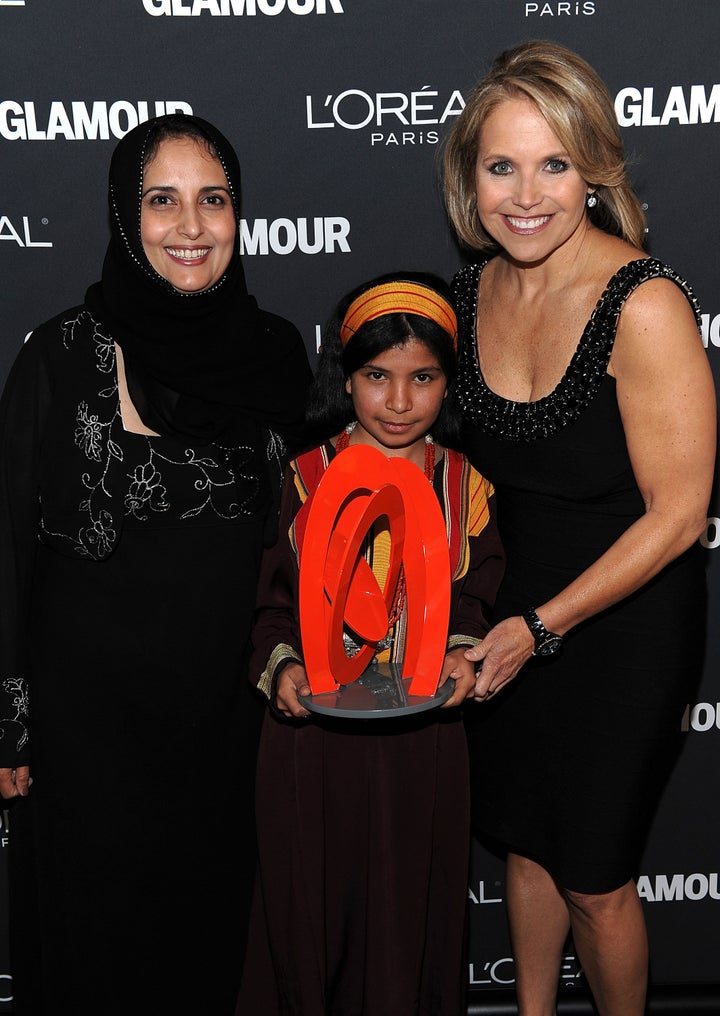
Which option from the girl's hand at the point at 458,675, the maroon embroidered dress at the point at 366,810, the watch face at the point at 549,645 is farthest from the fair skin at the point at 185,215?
the watch face at the point at 549,645

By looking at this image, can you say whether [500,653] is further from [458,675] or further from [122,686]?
[122,686]

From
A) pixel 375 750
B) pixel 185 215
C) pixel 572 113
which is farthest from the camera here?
pixel 375 750

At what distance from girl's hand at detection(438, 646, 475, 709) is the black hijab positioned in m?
0.62

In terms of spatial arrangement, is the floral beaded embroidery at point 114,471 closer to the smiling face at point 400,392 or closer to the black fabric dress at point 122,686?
the black fabric dress at point 122,686

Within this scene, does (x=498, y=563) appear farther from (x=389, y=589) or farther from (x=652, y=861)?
(x=652, y=861)

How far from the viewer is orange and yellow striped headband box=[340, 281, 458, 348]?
2.20 meters

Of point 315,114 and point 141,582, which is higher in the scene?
point 315,114

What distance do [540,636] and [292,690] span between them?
50 cm

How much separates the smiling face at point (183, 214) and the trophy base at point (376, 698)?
0.83 meters

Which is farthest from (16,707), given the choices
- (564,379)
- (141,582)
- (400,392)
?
(564,379)

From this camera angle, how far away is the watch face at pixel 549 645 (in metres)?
2.24

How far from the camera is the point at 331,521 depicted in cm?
208

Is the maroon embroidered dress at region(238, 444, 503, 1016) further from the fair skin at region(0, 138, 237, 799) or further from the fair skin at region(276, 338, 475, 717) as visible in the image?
the fair skin at region(0, 138, 237, 799)

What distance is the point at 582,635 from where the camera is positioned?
2.34 m
